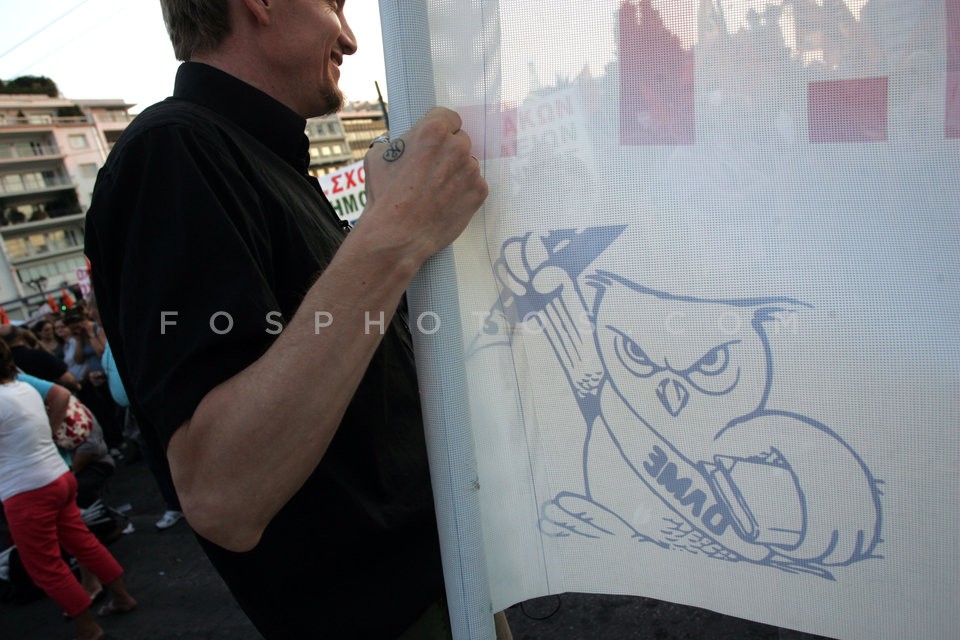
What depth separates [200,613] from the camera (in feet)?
12.0

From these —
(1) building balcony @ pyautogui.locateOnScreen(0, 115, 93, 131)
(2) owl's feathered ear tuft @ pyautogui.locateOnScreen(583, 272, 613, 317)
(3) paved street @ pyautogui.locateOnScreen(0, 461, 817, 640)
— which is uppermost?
(1) building balcony @ pyautogui.locateOnScreen(0, 115, 93, 131)

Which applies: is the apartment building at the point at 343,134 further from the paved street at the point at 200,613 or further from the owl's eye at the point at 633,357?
the owl's eye at the point at 633,357

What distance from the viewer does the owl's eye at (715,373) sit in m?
0.87

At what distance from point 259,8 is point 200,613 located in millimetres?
3737

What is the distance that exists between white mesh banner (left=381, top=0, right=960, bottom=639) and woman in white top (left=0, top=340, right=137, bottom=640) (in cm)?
338

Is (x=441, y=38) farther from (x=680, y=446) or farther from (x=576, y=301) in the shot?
(x=680, y=446)

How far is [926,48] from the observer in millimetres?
741

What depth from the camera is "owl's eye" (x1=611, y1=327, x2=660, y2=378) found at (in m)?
0.91

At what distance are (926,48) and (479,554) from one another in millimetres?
919

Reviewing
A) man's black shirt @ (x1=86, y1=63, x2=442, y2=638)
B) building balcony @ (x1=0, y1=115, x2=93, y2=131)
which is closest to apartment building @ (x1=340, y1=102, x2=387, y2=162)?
building balcony @ (x1=0, y1=115, x2=93, y2=131)

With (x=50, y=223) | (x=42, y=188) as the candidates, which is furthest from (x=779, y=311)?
(x=42, y=188)

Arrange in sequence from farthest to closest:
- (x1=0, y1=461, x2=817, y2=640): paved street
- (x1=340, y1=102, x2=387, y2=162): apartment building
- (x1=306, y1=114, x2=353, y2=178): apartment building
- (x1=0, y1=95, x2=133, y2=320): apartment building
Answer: (x1=340, y1=102, x2=387, y2=162): apartment building, (x1=306, y1=114, x2=353, y2=178): apartment building, (x1=0, y1=95, x2=133, y2=320): apartment building, (x1=0, y1=461, x2=817, y2=640): paved street

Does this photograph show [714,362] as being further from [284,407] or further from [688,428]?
[284,407]

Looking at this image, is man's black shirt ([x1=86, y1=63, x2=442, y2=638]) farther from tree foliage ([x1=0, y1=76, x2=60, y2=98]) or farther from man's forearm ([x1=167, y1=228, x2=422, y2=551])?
tree foliage ([x1=0, y1=76, x2=60, y2=98])
